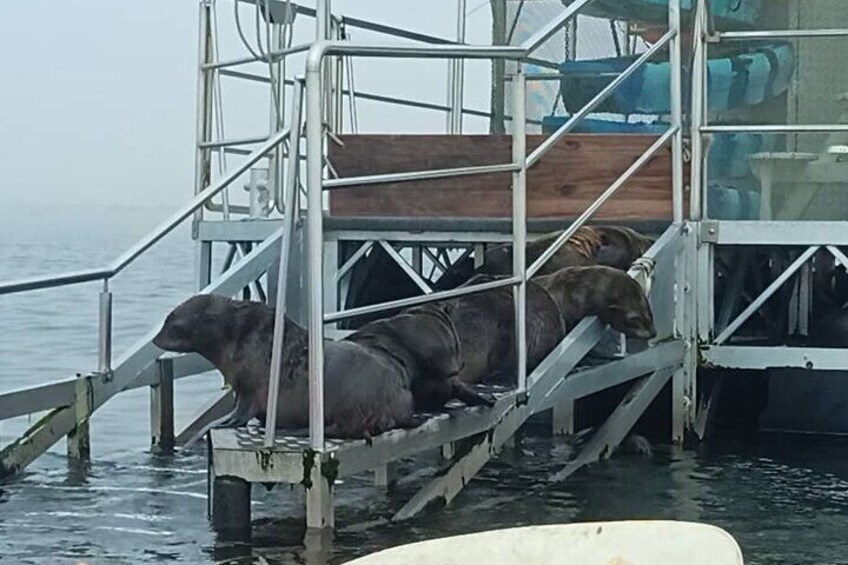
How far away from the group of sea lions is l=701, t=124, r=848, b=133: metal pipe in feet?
3.32

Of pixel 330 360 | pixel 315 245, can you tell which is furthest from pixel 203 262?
pixel 315 245

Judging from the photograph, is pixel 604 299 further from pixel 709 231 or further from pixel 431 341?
pixel 431 341

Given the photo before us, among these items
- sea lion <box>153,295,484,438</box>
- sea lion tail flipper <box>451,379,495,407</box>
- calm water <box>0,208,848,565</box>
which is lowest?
calm water <box>0,208,848,565</box>

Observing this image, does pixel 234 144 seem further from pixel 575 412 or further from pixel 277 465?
pixel 277 465

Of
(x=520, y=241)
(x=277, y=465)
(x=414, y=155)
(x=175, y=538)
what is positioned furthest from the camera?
(x=414, y=155)

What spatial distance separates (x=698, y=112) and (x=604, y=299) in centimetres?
148

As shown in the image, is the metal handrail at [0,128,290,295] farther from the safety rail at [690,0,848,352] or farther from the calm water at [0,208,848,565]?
the safety rail at [690,0,848,352]

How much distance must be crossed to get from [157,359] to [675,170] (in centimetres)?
285

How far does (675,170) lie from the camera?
30.5 feet

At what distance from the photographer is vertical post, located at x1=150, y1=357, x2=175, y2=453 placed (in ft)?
29.8

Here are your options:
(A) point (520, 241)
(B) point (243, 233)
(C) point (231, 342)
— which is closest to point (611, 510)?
(A) point (520, 241)

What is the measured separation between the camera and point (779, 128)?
29.3 ft

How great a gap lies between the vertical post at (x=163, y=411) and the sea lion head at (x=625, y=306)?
226 cm

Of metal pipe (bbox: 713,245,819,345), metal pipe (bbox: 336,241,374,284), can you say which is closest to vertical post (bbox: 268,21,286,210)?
metal pipe (bbox: 336,241,374,284)
